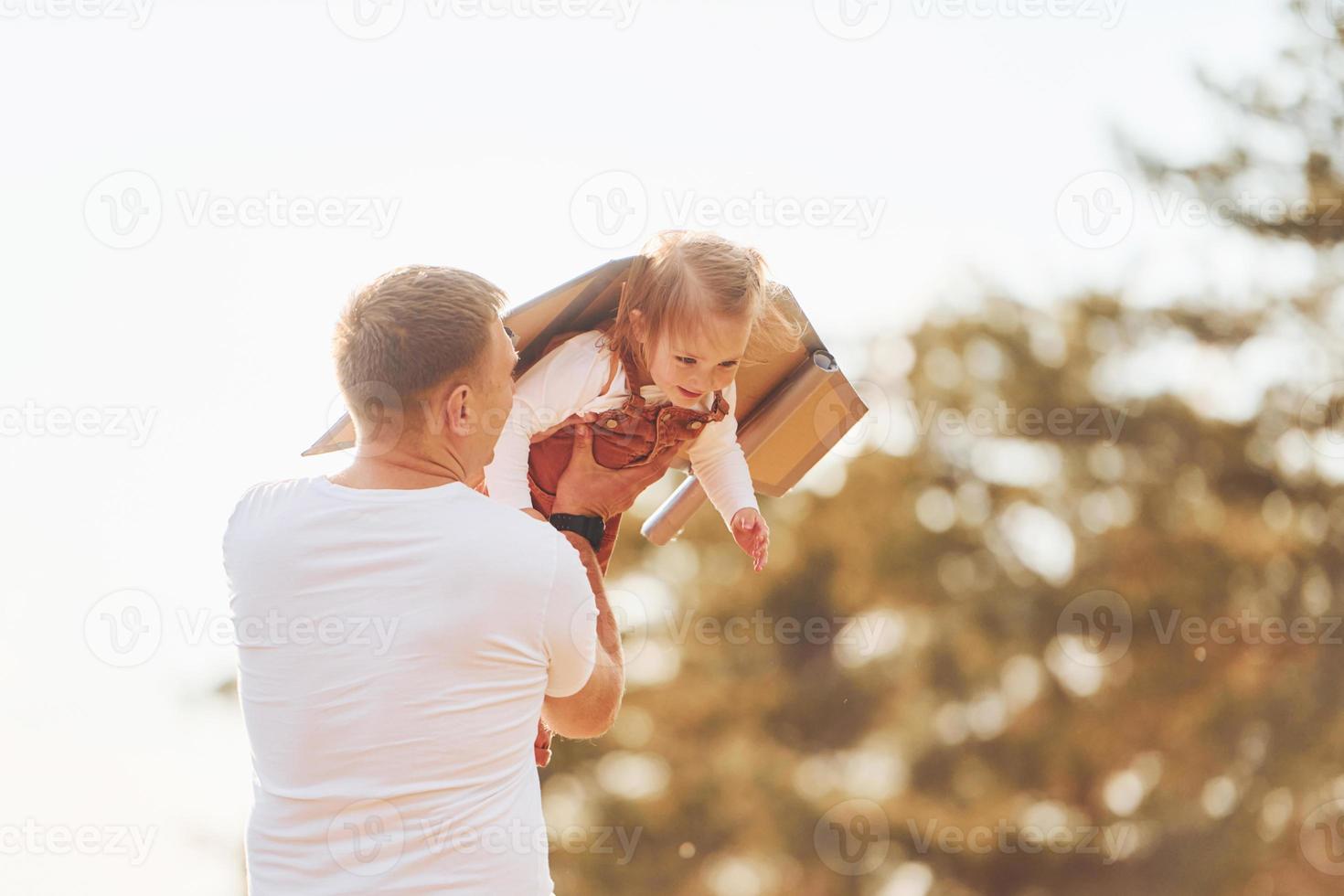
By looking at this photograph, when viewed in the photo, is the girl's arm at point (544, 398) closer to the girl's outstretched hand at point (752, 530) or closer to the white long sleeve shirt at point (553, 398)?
the white long sleeve shirt at point (553, 398)

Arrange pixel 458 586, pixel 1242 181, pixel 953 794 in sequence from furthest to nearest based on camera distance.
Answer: pixel 953 794
pixel 1242 181
pixel 458 586

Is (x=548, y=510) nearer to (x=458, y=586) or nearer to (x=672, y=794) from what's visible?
(x=458, y=586)

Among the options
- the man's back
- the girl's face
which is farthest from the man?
the girl's face

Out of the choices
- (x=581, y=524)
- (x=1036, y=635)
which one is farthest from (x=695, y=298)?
(x=1036, y=635)

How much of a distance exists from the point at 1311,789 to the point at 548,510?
33.4 ft

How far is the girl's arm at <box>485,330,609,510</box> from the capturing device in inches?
98.5

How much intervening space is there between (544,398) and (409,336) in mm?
849

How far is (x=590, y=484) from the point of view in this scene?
2523 mm

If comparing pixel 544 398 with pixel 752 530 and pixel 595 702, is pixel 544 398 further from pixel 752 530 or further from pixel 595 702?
pixel 595 702

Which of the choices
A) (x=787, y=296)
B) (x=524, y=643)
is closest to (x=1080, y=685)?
(x=787, y=296)

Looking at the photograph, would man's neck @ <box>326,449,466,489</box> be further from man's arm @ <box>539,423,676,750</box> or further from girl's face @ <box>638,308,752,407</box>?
girl's face @ <box>638,308,752,407</box>

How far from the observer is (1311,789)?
11.0m

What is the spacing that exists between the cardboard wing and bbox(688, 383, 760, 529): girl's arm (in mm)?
25

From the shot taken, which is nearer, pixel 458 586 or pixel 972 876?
pixel 458 586
